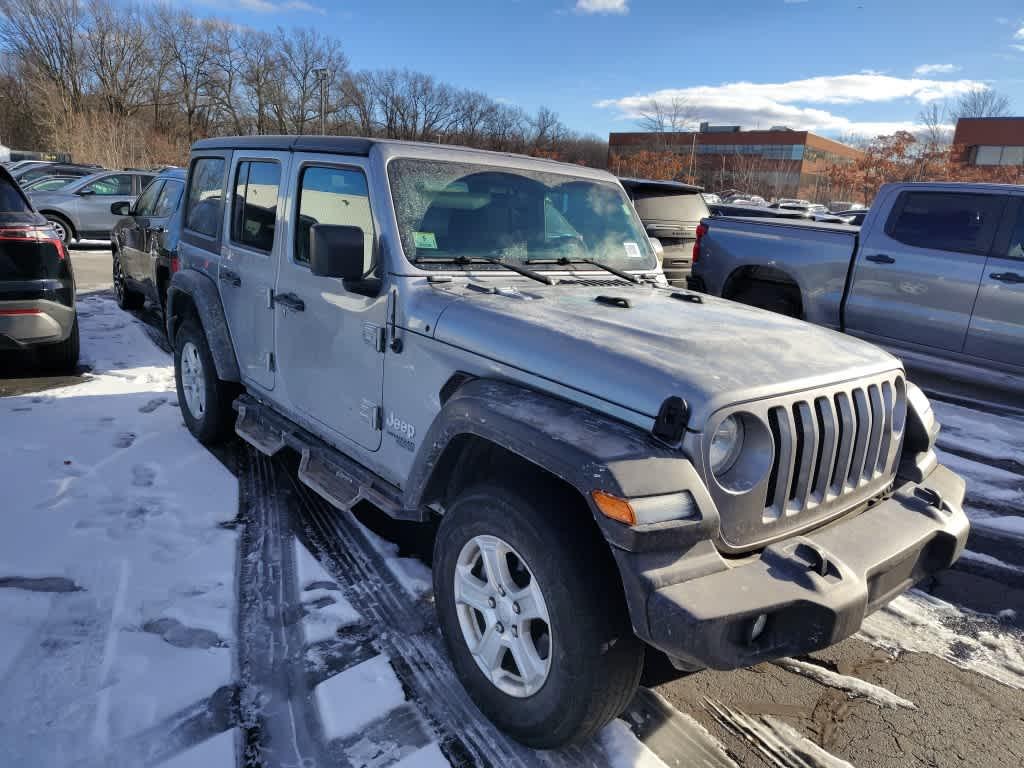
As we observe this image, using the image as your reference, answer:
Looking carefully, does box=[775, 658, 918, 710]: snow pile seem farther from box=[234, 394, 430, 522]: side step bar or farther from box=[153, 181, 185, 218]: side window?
box=[153, 181, 185, 218]: side window

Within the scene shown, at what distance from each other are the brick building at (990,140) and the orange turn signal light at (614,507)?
57.1 m

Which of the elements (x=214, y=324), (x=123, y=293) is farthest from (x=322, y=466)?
(x=123, y=293)

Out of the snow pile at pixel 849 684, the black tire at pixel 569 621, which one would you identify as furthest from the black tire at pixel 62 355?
the snow pile at pixel 849 684

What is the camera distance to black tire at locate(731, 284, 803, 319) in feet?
24.8

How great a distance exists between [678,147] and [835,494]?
198 feet

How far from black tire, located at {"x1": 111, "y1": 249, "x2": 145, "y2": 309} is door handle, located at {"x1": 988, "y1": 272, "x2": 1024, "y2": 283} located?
9.46m


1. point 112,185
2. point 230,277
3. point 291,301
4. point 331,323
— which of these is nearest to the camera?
point 331,323

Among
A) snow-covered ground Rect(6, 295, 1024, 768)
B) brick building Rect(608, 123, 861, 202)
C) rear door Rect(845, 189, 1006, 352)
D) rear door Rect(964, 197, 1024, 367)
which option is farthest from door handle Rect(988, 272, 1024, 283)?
brick building Rect(608, 123, 861, 202)

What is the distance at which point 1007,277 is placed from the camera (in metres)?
5.92

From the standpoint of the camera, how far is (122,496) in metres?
4.00

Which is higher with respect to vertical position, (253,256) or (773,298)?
(253,256)

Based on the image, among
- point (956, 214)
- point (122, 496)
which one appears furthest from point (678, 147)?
point (122, 496)

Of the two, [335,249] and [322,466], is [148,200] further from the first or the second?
[335,249]

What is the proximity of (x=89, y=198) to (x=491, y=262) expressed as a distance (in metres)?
14.7
